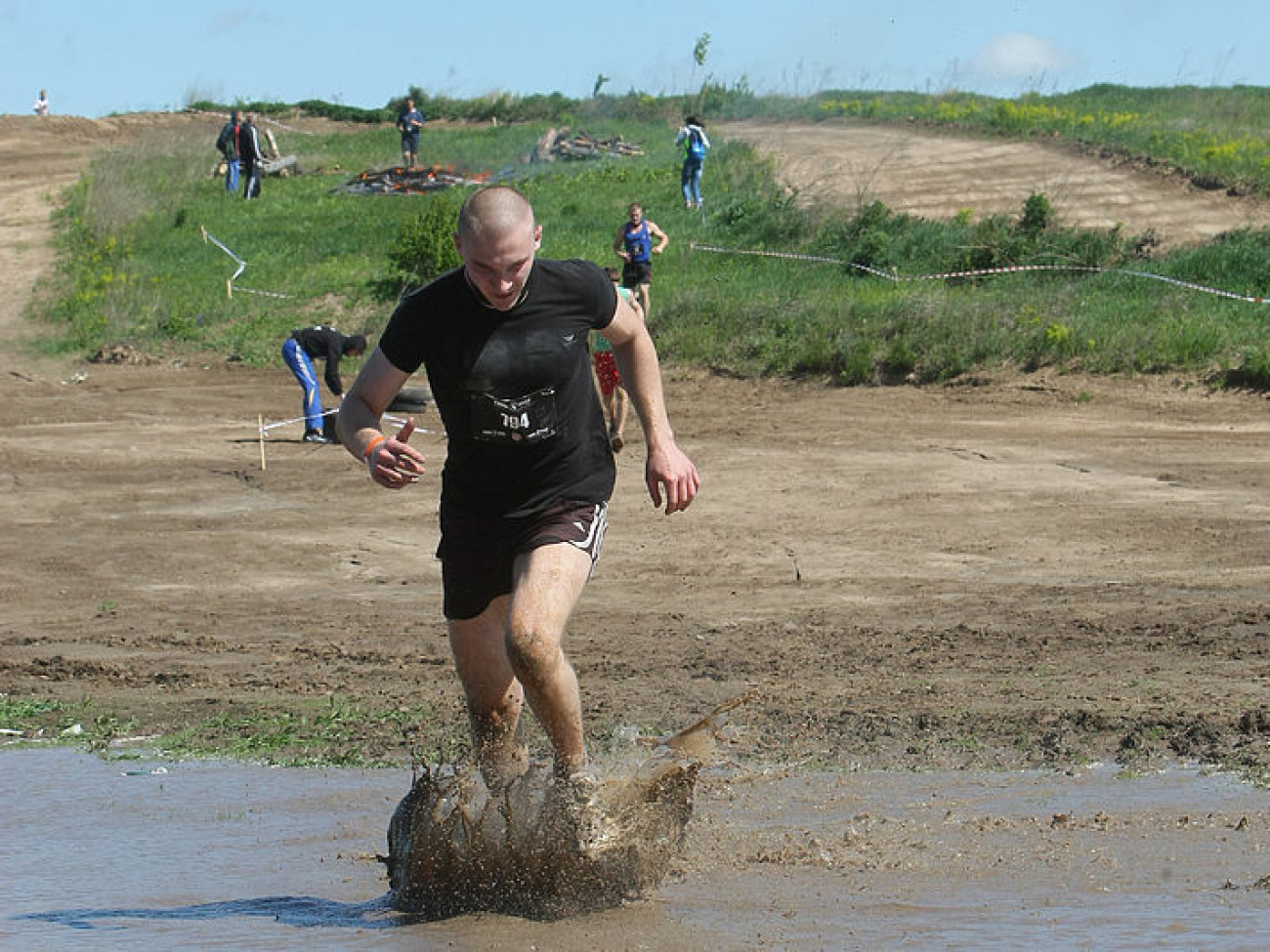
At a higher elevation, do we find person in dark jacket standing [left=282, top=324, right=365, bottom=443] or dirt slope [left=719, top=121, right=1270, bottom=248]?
dirt slope [left=719, top=121, right=1270, bottom=248]

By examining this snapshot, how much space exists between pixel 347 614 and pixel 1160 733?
5.29 m

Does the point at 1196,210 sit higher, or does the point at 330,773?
the point at 1196,210

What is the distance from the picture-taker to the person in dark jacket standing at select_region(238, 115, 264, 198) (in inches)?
1326

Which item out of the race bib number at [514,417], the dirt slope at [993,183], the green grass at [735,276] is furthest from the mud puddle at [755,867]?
the dirt slope at [993,183]

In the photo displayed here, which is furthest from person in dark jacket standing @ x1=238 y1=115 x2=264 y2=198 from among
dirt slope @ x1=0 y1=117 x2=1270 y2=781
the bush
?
dirt slope @ x1=0 y1=117 x2=1270 y2=781

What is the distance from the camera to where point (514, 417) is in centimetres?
514

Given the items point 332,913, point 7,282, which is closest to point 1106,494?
point 332,913

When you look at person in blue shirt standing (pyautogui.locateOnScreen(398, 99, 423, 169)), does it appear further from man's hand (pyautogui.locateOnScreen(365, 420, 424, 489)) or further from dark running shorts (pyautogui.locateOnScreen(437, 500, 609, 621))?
man's hand (pyautogui.locateOnScreen(365, 420, 424, 489))

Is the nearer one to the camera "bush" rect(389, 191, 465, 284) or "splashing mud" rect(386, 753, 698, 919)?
"splashing mud" rect(386, 753, 698, 919)

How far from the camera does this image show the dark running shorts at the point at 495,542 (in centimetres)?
523

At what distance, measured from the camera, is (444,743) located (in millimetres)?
7371

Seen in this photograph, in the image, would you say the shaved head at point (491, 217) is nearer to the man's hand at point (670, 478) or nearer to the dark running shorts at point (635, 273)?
the man's hand at point (670, 478)

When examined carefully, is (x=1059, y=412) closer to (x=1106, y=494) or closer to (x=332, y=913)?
(x=1106, y=494)

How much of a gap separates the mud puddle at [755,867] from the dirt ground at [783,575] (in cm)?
54
